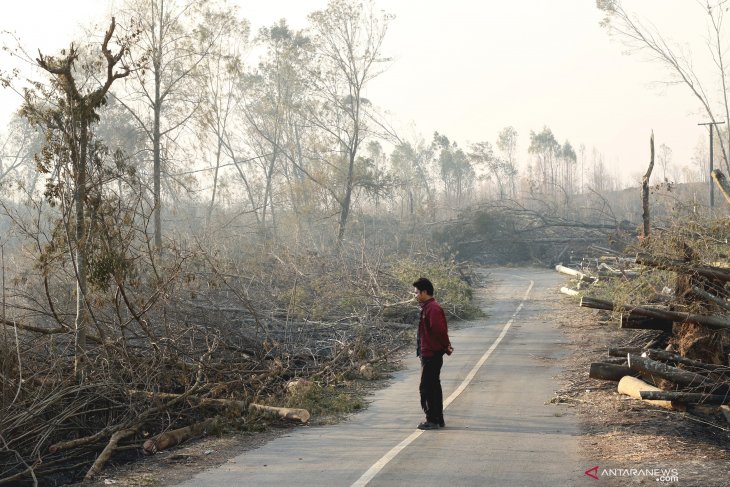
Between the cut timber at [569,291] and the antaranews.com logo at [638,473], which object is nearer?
the antaranews.com logo at [638,473]

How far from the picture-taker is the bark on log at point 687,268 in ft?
38.4

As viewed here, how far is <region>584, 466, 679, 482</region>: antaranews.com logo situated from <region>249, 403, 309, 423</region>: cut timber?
4.37m

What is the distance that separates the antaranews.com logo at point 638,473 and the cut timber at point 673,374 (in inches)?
130

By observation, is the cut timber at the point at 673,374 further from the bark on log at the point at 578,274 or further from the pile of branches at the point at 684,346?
the bark on log at the point at 578,274

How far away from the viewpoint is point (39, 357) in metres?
12.0

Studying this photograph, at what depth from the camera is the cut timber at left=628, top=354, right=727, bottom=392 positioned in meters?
11.1

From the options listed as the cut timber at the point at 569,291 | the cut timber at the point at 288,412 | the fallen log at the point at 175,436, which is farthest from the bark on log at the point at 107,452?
the cut timber at the point at 569,291

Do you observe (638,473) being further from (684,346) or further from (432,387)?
(684,346)

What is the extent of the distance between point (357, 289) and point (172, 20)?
15617mm

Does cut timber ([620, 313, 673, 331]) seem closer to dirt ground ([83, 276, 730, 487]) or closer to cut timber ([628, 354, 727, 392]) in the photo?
dirt ground ([83, 276, 730, 487])

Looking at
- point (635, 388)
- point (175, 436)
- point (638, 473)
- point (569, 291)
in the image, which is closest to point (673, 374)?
point (635, 388)

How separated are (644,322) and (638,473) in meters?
5.56

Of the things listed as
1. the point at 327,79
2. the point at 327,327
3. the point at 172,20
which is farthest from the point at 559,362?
the point at 327,79

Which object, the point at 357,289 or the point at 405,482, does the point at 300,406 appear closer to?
the point at 405,482
